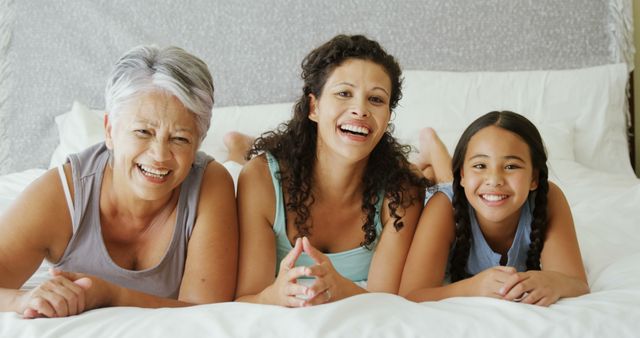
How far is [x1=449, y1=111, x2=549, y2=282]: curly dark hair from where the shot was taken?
150 centimetres

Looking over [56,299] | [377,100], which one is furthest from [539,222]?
[56,299]

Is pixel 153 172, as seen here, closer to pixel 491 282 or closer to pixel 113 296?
pixel 113 296

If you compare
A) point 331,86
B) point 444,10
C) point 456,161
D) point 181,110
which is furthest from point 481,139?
point 444,10

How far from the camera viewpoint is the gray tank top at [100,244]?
133cm

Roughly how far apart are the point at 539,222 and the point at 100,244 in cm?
94

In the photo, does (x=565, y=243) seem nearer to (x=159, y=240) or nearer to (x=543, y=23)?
(x=159, y=240)

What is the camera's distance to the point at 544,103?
2.60m

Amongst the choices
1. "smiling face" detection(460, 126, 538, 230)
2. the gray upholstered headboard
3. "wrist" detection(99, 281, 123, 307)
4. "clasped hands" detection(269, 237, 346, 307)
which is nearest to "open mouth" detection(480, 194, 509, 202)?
"smiling face" detection(460, 126, 538, 230)

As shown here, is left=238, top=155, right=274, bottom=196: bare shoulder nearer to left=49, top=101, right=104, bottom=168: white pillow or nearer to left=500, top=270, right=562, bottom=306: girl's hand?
left=500, top=270, right=562, bottom=306: girl's hand

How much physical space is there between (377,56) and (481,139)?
0.97 feet

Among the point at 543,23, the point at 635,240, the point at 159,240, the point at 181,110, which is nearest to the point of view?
the point at 181,110

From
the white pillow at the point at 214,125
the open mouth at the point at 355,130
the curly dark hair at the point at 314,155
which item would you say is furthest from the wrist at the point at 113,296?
the white pillow at the point at 214,125

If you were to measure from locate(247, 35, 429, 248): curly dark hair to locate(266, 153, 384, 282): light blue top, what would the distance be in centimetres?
1

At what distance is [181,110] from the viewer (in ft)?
4.20
